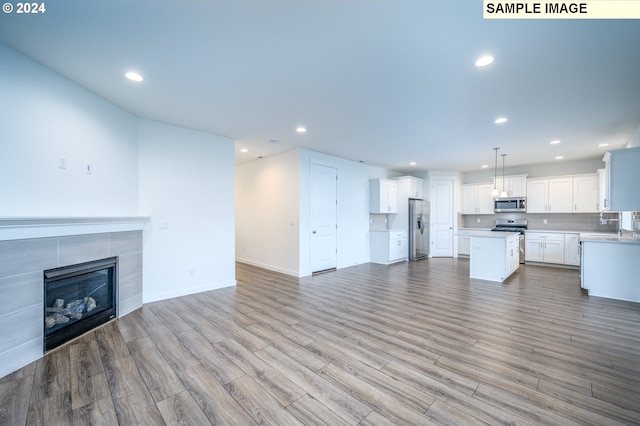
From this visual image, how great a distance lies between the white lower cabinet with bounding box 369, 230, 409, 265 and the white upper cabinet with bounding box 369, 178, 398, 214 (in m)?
0.67

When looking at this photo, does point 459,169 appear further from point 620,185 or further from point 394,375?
point 394,375

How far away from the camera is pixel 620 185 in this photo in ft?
12.7

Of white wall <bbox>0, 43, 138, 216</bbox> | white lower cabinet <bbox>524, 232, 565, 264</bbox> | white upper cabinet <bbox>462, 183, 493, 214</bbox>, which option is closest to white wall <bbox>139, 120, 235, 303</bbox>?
white wall <bbox>0, 43, 138, 216</bbox>

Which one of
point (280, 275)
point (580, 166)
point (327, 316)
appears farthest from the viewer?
point (580, 166)

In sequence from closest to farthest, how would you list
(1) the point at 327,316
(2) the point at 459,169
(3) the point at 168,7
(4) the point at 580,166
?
(3) the point at 168,7 < (1) the point at 327,316 < (4) the point at 580,166 < (2) the point at 459,169

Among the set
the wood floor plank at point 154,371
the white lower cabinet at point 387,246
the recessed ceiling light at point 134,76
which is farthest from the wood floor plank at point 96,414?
the white lower cabinet at point 387,246

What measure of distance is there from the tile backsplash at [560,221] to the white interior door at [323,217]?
5286 mm

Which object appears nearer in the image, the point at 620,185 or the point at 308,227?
the point at 620,185

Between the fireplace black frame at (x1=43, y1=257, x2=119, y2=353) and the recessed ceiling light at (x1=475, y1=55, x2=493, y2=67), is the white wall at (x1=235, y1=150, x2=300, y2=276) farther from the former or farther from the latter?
the recessed ceiling light at (x1=475, y1=55, x2=493, y2=67)

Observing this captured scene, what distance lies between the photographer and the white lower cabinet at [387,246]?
7004mm

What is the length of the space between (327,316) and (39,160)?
358 centimetres

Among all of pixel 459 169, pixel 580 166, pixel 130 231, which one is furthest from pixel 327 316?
pixel 580 166

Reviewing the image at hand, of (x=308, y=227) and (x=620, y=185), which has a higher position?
(x=620, y=185)

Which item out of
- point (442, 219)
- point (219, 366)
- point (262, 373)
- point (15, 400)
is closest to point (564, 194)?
point (442, 219)
